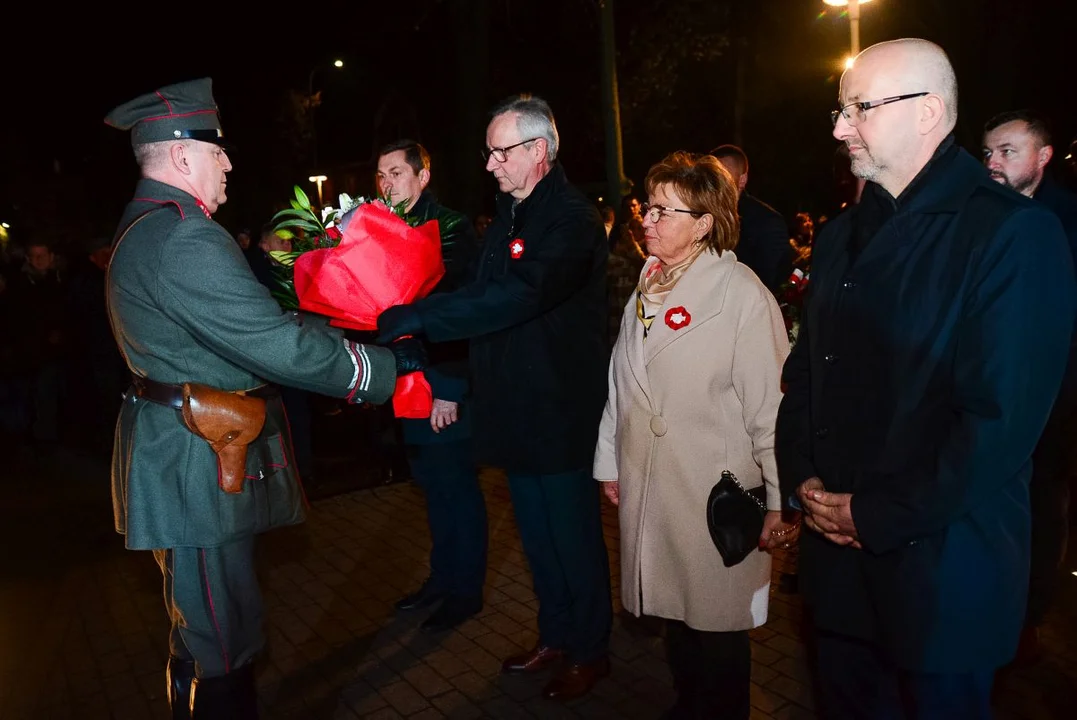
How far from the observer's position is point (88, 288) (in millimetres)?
7973

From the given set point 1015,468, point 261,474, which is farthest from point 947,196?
point 261,474

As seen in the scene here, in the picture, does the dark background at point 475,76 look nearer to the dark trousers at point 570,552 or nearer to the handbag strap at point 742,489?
the dark trousers at point 570,552

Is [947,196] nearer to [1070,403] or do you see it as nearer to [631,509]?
[631,509]

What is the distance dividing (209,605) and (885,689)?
2146 mm

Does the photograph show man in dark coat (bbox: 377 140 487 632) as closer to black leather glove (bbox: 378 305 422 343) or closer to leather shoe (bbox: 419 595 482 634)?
leather shoe (bbox: 419 595 482 634)

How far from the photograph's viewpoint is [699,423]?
2.94 metres

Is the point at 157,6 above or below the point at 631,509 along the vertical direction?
above

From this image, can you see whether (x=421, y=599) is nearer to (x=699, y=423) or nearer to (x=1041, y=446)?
(x=699, y=423)

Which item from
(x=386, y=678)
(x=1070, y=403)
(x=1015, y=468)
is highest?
(x=1015, y=468)

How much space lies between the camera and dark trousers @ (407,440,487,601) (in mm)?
4492

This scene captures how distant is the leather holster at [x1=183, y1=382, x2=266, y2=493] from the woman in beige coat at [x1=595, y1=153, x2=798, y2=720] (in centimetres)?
134

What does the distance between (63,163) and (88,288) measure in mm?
23753

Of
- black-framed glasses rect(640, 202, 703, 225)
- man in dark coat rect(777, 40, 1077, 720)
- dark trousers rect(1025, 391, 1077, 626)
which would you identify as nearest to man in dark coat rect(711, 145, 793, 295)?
dark trousers rect(1025, 391, 1077, 626)

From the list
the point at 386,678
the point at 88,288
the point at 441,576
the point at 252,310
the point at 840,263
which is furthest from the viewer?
the point at 88,288
